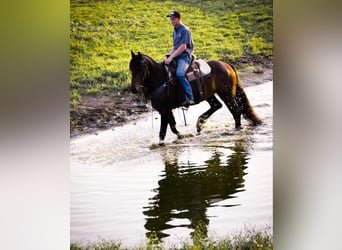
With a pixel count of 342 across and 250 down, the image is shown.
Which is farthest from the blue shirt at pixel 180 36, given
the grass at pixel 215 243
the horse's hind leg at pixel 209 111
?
the grass at pixel 215 243

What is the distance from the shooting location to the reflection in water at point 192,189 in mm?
3428

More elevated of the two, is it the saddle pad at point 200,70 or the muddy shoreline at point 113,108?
the saddle pad at point 200,70

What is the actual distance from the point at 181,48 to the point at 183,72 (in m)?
0.17

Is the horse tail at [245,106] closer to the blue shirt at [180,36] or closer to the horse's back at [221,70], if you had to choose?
the horse's back at [221,70]

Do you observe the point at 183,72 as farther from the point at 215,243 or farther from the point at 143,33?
the point at 215,243

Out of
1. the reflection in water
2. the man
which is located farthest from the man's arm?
the reflection in water

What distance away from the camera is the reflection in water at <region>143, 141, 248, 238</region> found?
11.2 feet

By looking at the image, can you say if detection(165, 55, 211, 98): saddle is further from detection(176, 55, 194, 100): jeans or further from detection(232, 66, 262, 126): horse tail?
detection(232, 66, 262, 126): horse tail

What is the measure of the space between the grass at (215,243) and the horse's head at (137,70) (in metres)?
1.06

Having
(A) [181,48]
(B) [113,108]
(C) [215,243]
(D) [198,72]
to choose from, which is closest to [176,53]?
(A) [181,48]

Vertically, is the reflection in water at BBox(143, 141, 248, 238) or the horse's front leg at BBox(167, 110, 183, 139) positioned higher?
the horse's front leg at BBox(167, 110, 183, 139)
